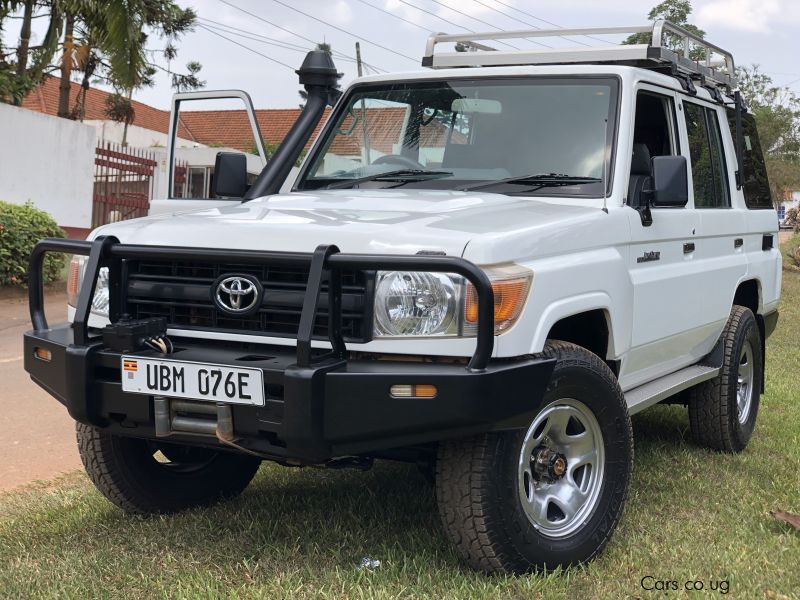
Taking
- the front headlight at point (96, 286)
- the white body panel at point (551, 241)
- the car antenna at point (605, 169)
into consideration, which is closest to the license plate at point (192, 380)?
the white body panel at point (551, 241)

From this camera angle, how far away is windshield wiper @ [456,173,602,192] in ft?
13.9

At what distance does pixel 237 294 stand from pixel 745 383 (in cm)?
382

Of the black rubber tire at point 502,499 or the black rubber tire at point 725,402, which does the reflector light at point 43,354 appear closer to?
the black rubber tire at point 502,499

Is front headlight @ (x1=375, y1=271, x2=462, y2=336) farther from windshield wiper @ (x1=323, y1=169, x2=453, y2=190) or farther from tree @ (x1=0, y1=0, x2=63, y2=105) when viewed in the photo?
tree @ (x1=0, y1=0, x2=63, y2=105)

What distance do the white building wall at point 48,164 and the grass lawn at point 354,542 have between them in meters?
11.0

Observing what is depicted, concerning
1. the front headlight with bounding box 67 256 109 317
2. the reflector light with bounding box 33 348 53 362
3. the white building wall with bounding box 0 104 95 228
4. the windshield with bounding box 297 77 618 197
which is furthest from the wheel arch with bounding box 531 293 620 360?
the white building wall with bounding box 0 104 95 228

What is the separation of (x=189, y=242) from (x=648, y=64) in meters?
2.77

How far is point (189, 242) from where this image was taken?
351 cm

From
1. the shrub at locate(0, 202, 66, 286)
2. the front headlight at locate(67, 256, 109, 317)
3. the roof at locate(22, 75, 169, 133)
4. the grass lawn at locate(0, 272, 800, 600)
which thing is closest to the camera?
the grass lawn at locate(0, 272, 800, 600)

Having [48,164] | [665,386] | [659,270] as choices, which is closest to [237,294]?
[659,270]

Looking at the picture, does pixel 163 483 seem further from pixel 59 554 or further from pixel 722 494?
pixel 722 494

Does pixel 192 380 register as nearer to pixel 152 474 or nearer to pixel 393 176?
pixel 152 474

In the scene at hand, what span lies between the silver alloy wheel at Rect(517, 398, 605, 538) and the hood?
0.72 m

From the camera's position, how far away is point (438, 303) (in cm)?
318
